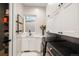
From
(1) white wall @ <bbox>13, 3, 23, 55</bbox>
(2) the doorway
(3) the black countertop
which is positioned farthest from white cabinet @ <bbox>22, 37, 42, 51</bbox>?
(3) the black countertop

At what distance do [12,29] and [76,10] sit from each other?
164 cm

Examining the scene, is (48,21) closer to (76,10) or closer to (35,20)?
(35,20)

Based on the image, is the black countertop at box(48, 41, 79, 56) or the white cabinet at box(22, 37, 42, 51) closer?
the black countertop at box(48, 41, 79, 56)

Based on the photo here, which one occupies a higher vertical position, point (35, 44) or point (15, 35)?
point (15, 35)

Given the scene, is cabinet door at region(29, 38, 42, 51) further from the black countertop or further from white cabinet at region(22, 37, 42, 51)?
the black countertop

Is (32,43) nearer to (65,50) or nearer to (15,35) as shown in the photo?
(15,35)

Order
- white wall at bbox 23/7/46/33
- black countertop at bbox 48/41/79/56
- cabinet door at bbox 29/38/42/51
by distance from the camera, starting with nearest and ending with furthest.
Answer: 1. black countertop at bbox 48/41/79/56
2. white wall at bbox 23/7/46/33
3. cabinet door at bbox 29/38/42/51

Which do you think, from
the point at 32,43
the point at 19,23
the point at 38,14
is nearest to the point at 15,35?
the point at 19,23

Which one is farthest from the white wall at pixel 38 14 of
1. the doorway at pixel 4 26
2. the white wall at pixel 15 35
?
the doorway at pixel 4 26

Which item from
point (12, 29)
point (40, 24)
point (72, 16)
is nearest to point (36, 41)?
point (40, 24)

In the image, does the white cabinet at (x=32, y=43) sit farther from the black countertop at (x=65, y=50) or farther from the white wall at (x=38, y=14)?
the black countertop at (x=65, y=50)

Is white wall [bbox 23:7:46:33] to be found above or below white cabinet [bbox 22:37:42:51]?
above

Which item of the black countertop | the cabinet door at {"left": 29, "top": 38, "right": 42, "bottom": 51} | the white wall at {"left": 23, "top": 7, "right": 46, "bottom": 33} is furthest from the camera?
the cabinet door at {"left": 29, "top": 38, "right": 42, "bottom": 51}

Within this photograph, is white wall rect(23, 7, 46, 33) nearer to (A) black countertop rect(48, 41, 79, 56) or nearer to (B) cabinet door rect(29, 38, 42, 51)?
(B) cabinet door rect(29, 38, 42, 51)
